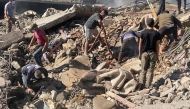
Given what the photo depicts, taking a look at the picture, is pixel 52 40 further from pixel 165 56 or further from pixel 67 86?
pixel 165 56

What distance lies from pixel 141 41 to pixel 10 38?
6194 mm

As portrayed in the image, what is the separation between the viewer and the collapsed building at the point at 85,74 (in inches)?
299

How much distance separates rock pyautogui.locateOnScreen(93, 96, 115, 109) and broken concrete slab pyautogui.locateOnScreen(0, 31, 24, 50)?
547 cm

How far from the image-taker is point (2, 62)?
1041 centimetres

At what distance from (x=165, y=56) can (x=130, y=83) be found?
2.15 m

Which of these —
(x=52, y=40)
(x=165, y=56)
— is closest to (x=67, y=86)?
(x=165, y=56)

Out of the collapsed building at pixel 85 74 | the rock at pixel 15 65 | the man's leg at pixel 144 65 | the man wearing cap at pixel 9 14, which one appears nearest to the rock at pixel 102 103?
the collapsed building at pixel 85 74

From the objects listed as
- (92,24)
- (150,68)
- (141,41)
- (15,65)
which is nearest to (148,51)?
(141,41)

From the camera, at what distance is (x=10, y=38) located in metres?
12.4

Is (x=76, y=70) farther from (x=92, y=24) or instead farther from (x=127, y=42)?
(x=127, y=42)

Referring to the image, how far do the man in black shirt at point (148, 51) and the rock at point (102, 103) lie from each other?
0.97m

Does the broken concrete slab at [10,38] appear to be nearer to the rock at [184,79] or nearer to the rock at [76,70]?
the rock at [76,70]

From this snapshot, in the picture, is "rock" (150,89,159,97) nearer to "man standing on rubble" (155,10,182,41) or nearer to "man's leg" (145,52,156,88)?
"man's leg" (145,52,156,88)

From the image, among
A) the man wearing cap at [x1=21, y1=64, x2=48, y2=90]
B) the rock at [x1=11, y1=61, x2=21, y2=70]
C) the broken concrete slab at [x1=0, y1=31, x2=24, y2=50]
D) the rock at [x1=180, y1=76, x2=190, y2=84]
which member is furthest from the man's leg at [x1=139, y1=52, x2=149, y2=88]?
the broken concrete slab at [x1=0, y1=31, x2=24, y2=50]
